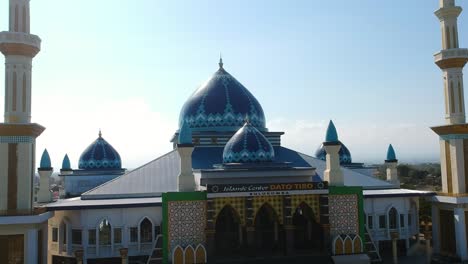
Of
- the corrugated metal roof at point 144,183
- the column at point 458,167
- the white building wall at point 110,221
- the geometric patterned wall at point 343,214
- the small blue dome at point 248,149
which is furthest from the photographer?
the small blue dome at point 248,149

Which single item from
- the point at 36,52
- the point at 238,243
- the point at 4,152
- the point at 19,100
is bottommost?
the point at 238,243

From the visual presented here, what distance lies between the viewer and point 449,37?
65.0 feet

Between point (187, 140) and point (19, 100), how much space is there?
594cm

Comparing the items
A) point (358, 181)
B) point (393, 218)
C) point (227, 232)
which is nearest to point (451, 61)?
point (358, 181)

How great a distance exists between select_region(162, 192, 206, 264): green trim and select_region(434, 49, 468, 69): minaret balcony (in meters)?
11.0

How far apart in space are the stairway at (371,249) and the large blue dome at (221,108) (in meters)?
8.48

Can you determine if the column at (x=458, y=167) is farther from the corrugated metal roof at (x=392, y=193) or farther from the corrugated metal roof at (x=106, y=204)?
the corrugated metal roof at (x=106, y=204)

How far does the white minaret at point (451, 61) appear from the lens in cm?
1917

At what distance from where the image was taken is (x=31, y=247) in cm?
1573

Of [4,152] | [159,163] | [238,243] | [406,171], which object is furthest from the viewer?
[406,171]

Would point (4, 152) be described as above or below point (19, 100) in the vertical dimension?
below

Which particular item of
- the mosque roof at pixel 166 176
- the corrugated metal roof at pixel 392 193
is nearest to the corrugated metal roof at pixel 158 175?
the mosque roof at pixel 166 176

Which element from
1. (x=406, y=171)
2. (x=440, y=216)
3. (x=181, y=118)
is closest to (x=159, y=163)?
(x=181, y=118)

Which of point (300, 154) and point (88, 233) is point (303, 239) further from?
point (88, 233)
